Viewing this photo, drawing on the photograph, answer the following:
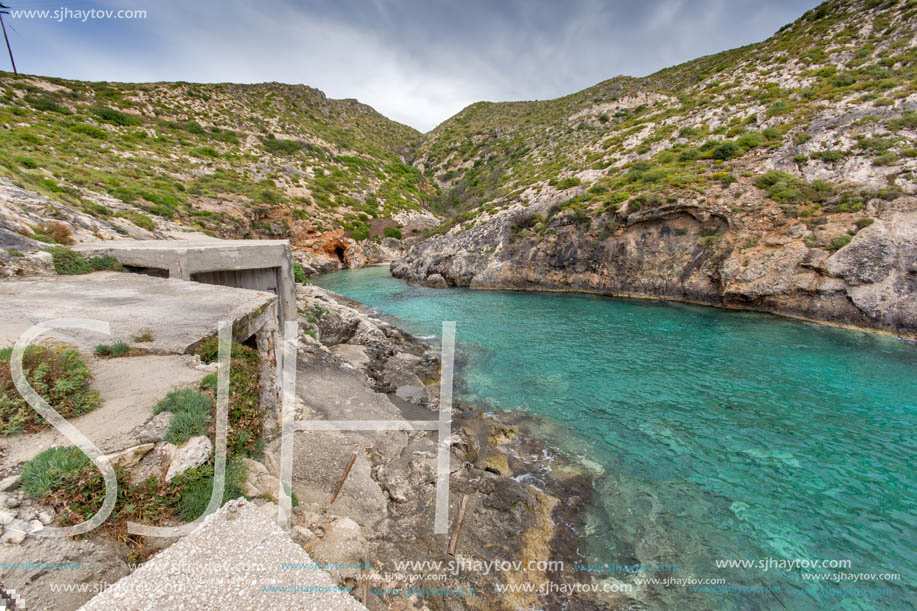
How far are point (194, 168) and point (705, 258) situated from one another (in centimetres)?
4269

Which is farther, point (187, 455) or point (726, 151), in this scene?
point (726, 151)

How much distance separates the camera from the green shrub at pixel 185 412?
122 inches

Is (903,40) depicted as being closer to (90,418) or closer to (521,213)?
(521,213)

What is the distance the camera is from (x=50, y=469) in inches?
95.5

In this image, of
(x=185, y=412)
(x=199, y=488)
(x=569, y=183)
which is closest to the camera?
(x=199, y=488)

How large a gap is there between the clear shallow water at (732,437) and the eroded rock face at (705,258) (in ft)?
6.14

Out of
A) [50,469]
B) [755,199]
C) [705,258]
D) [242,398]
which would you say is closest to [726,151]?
[755,199]

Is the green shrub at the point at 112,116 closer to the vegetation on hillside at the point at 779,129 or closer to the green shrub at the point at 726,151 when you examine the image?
the vegetation on hillside at the point at 779,129

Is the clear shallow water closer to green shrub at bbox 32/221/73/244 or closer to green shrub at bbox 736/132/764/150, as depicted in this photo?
green shrub at bbox 32/221/73/244

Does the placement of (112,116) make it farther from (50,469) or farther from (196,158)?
(50,469)

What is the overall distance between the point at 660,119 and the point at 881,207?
70.8 ft

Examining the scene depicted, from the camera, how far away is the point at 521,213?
27.9m

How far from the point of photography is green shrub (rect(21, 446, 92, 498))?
7.72 ft

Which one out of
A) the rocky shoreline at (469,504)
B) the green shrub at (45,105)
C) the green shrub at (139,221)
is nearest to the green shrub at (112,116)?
the green shrub at (45,105)
